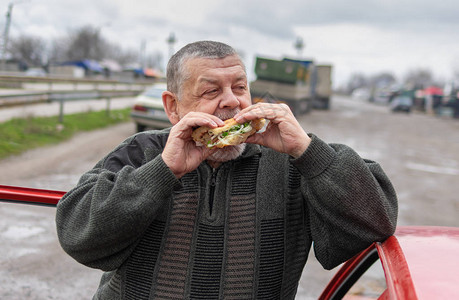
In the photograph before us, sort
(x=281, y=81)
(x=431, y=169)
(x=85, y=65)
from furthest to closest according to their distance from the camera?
(x=85, y=65), (x=281, y=81), (x=431, y=169)

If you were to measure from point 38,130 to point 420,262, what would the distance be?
36.4 ft

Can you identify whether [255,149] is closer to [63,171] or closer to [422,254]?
[422,254]

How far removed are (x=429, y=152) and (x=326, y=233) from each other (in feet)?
48.3

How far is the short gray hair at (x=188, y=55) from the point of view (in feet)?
6.67

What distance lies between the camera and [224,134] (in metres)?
1.89

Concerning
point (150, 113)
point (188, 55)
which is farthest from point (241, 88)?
point (150, 113)

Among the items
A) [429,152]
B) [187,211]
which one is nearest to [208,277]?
[187,211]

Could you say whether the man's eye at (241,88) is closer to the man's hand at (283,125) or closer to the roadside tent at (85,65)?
the man's hand at (283,125)

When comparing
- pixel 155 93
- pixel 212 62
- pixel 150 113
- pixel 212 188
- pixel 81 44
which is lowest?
pixel 150 113

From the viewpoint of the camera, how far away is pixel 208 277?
71.9 inches

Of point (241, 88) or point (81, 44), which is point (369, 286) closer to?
point (241, 88)

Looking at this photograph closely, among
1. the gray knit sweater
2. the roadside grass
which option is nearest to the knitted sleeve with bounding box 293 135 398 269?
the gray knit sweater

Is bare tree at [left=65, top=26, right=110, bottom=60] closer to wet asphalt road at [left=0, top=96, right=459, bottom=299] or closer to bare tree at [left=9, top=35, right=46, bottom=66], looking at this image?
bare tree at [left=9, top=35, right=46, bottom=66]

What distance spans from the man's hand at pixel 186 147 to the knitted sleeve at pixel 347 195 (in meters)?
0.39
